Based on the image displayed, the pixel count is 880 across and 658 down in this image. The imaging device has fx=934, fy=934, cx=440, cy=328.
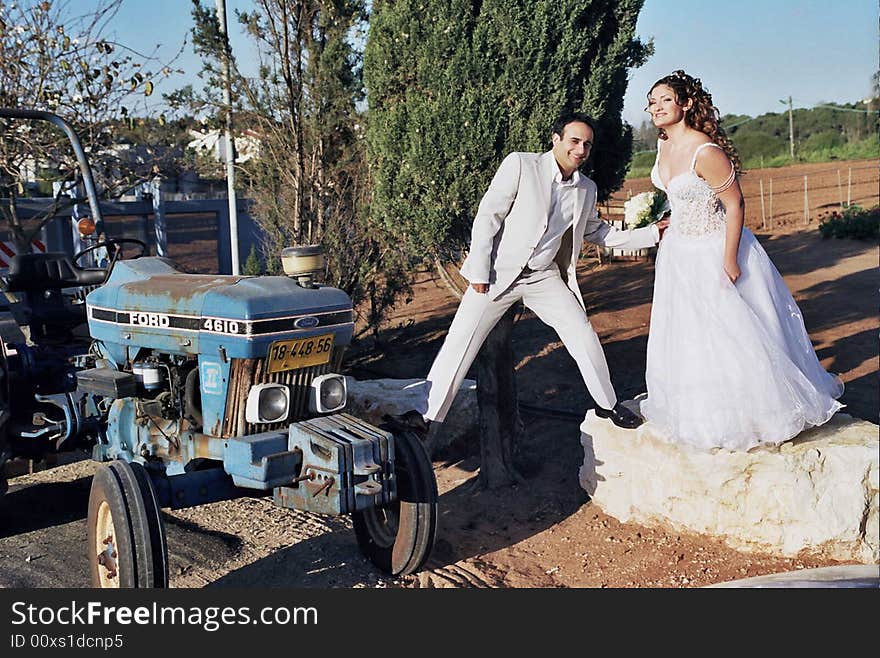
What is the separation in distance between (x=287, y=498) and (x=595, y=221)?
7.93ft

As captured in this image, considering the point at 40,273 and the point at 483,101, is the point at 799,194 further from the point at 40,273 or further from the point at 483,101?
the point at 40,273

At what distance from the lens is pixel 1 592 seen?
4230mm

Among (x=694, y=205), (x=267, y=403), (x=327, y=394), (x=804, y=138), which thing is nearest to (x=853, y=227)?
(x=694, y=205)

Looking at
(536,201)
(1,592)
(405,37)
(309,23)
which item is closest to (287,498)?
(1,592)

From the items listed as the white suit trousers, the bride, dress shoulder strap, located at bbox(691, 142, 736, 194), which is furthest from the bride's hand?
the white suit trousers

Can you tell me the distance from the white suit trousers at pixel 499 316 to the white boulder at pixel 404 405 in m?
0.76

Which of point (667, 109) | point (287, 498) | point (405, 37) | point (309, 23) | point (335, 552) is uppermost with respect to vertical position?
point (309, 23)

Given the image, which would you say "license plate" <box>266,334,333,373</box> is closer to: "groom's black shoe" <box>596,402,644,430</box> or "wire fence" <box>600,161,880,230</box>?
"groom's black shoe" <box>596,402,644,430</box>

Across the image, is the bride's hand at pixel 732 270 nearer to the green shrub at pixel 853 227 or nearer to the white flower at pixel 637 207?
the white flower at pixel 637 207

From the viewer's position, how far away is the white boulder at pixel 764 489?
14.4 feet

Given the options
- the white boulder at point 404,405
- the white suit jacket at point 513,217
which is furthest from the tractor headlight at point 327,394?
the white boulder at point 404,405

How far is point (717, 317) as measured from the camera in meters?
4.72

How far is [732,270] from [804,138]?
166ft

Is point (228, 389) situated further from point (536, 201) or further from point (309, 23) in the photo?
point (309, 23)
